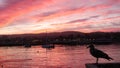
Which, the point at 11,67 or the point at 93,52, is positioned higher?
the point at 93,52

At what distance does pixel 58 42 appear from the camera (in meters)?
178

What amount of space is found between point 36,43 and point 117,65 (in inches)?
6308

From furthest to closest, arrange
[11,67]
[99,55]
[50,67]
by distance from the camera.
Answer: [11,67], [50,67], [99,55]

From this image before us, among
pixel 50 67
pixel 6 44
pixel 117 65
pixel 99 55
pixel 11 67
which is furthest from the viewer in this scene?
pixel 6 44

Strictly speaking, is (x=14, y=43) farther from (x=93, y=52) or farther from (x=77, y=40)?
(x=93, y=52)

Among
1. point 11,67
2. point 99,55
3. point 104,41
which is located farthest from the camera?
point 104,41

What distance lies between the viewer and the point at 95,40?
547 feet

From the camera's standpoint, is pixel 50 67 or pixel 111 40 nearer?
pixel 50 67

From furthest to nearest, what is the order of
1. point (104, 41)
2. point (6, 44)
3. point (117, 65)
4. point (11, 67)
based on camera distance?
point (6, 44), point (104, 41), point (11, 67), point (117, 65)

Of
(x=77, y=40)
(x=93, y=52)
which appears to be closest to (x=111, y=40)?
(x=77, y=40)

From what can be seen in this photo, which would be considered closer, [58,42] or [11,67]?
[11,67]

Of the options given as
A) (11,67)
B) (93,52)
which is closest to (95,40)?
(11,67)

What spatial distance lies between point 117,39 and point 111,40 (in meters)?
5.21

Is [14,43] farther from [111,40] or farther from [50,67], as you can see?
[50,67]
